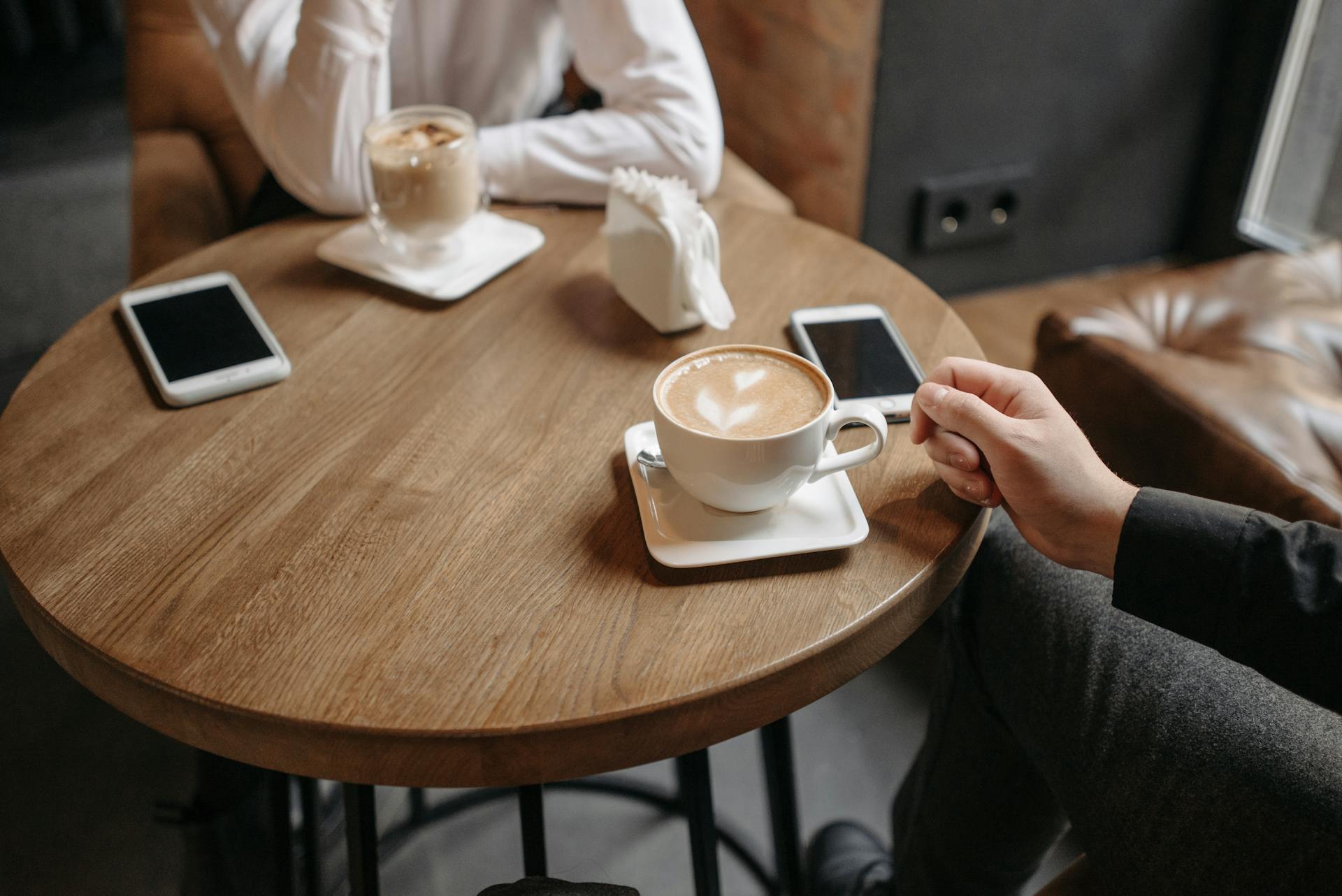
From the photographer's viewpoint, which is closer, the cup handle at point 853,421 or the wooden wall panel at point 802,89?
the cup handle at point 853,421

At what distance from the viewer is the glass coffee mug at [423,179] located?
3.23 ft

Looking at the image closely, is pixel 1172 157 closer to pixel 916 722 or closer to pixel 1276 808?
pixel 916 722

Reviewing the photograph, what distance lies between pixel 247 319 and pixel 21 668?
0.96 m

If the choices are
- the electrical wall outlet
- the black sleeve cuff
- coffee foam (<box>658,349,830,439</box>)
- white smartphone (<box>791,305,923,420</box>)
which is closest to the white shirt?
white smartphone (<box>791,305,923,420</box>)

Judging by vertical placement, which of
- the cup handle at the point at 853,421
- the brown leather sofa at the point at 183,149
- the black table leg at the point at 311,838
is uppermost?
the cup handle at the point at 853,421

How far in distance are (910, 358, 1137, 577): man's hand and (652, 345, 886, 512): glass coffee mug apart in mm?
68

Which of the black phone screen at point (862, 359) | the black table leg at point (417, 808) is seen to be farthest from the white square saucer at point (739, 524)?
the black table leg at point (417, 808)

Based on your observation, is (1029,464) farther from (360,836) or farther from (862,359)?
(360,836)

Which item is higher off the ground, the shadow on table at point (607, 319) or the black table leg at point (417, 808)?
the shadow on table at point (607, 319)

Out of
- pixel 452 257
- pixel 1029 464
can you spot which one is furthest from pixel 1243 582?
pixel 452 257

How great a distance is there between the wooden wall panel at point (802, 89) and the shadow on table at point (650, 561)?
146 centimetres

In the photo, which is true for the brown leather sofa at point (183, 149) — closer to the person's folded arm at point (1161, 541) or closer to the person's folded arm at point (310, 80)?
the person's folded arm at point (310, 80)

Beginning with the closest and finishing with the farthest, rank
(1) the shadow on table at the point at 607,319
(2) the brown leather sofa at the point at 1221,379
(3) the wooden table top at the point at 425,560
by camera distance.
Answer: (3) the wooden table top at the point at 425,560
(1) the shadow on table at the point at 607,319
(2) the brown leather sofa at the point at 1221,379

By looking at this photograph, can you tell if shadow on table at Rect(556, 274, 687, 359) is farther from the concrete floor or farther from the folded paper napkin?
the concrete floor
